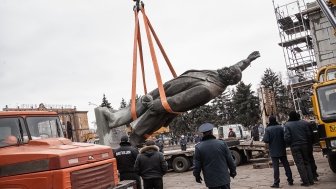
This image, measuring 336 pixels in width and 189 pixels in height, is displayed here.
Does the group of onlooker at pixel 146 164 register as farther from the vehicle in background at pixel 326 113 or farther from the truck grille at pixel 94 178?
the vehicle in background at pixel 326 113

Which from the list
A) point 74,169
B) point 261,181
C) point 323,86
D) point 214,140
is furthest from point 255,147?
point 74,169

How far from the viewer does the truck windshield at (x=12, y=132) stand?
246 inches

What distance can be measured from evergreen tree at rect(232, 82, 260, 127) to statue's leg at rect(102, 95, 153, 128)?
139 feet

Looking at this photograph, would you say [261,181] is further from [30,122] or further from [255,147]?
[30,122]

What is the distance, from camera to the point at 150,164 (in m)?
7.68

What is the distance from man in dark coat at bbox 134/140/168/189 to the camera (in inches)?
303

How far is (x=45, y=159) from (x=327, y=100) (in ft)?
22.3

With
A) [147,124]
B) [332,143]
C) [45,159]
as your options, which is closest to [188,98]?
[147,124]

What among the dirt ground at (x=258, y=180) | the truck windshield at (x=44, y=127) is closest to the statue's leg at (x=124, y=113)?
the truck windshield at (x=44, y=127)

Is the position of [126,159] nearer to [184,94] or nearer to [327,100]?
[184,94]

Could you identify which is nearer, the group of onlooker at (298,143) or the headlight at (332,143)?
the headlight at (332,143)

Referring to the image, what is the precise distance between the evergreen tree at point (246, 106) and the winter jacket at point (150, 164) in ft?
146

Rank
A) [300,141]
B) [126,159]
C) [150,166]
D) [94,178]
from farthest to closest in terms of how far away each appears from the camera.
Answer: [300,141]
[126,159]
[150,166]
[94,178]

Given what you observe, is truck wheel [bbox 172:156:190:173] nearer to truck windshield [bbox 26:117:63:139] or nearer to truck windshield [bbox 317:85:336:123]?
truck windshield [bbox 317:85:336:123]
